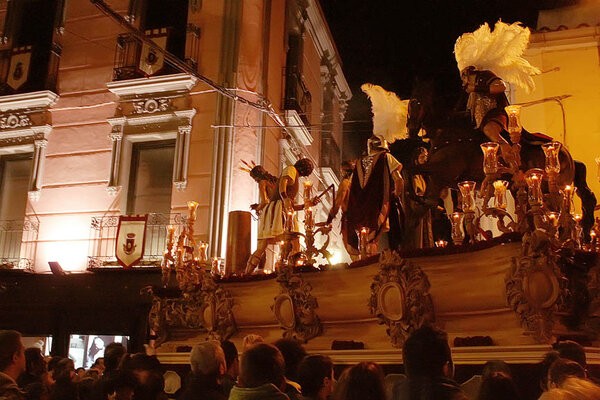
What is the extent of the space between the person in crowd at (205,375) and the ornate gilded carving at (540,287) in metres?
2.95

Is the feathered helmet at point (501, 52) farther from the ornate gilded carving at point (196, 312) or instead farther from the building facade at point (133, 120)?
the building facade at point (133, 120)

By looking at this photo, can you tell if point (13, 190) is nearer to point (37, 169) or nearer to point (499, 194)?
point (37, 169)

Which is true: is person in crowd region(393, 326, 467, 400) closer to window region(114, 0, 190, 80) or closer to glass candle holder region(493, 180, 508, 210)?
glass candle holder region(493, 180, 508, 210)

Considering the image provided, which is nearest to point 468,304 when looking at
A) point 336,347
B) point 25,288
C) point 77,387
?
point 336,347

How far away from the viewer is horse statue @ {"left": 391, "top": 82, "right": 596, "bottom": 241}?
7.66 meters

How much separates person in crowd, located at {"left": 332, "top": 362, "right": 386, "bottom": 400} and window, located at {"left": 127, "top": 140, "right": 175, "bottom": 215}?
11.2 meters

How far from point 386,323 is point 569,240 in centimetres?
196

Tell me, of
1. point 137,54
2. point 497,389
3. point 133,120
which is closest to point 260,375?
point 497,389

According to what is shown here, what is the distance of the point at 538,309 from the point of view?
18.4 ft

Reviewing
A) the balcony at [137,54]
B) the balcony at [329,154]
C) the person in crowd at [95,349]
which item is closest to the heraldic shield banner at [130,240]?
the person in crowd at [95,349]

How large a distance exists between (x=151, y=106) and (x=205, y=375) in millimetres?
10961

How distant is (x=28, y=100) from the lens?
15.0 meters

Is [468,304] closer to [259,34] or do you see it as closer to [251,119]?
[251,119]

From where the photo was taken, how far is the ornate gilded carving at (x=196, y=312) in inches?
332
